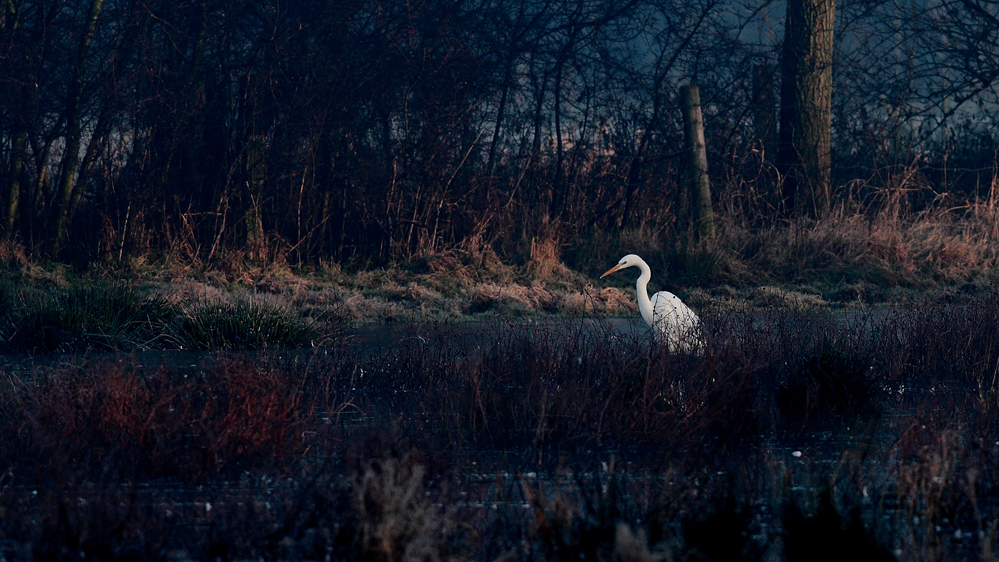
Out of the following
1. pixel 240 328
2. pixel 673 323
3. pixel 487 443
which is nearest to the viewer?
pixel 487 443

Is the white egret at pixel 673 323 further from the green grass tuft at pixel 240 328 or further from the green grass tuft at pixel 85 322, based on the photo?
the green grass tuft at pixel 85 322

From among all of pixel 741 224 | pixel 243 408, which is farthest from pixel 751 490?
pixel 741 224

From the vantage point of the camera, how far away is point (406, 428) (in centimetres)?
519

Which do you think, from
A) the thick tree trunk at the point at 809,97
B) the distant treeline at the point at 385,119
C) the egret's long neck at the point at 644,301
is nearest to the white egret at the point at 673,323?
the egret's long neck at the point at 644,301

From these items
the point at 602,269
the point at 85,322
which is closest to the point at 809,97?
the point at 602,269

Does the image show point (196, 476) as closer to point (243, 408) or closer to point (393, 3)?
point (243, 408)

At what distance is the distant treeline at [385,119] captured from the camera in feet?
41.7

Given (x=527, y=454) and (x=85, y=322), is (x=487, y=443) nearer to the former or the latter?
(x=527, y=454)

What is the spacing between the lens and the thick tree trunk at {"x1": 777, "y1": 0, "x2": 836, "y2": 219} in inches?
561

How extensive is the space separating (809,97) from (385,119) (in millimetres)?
6026

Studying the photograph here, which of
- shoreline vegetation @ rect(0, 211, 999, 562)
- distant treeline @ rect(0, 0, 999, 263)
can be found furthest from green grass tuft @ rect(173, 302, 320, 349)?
distant treeline @ rect(0, 0, 999, 263)

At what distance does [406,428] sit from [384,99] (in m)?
8.80

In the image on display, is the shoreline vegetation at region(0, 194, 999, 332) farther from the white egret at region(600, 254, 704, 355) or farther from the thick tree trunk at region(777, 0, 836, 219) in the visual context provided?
the white egret at region(600, 254, 704, 355)

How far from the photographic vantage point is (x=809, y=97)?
1432cm
